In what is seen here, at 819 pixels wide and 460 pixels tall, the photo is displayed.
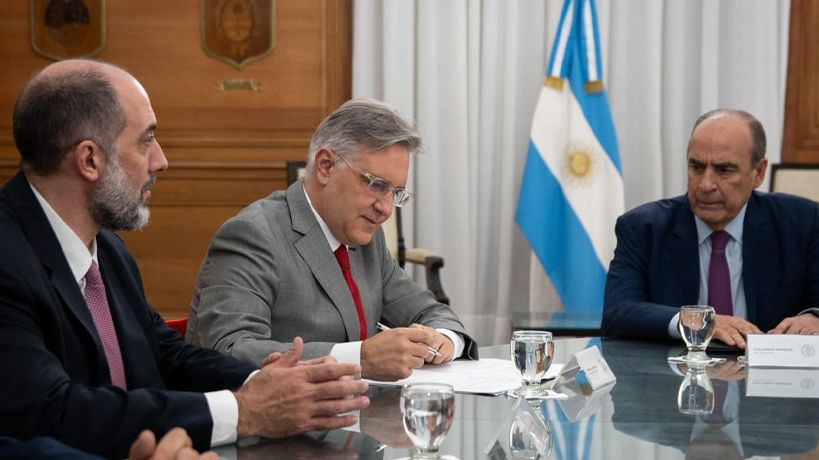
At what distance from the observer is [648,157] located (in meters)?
6.92

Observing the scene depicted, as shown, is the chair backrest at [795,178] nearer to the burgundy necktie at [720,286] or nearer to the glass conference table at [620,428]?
the burgundy necktie at [720,286]

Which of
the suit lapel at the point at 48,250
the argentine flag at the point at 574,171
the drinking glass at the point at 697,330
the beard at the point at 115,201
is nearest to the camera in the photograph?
the suit lapel at the point at 48,250

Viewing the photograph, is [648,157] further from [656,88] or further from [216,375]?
[216,375]

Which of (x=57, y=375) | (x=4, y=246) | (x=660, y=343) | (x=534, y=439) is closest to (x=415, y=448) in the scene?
(x=534, y=439)

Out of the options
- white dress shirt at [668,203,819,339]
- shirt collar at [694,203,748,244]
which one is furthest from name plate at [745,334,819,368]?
shirt collar at [694,203,748,244]

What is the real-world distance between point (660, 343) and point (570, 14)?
3.69m

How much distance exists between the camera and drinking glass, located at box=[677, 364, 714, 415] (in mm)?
2340

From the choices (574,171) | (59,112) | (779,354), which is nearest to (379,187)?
(59,112)

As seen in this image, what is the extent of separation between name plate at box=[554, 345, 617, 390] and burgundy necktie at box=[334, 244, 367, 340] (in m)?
0.73

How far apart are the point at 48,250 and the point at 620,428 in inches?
47.2

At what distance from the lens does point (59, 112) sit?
2.28m

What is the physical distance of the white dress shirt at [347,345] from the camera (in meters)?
2.66

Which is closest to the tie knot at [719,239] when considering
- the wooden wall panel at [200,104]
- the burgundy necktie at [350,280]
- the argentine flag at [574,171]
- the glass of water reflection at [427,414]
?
the burgundy necktie at [350,280]

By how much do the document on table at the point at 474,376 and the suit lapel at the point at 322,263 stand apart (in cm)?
31
